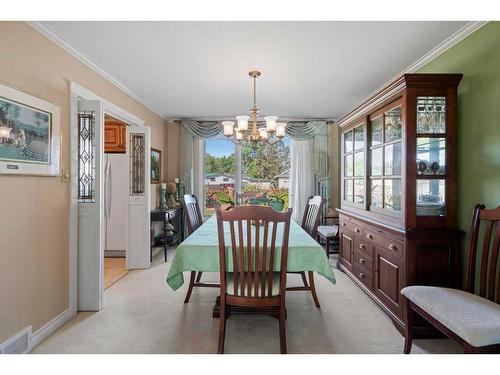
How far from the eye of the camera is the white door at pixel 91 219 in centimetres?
253

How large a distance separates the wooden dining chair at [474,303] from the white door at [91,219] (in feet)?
8.63

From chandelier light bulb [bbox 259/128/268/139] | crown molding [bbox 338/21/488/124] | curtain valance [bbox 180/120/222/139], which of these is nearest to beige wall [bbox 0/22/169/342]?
chandelier light bulb [bbox 259/128/268/139]

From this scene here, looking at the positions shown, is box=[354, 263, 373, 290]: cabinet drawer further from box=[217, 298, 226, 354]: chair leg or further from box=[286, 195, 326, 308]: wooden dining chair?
box=[217, 298, 226, 354]: chair leg

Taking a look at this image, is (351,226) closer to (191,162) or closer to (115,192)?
(191,162)

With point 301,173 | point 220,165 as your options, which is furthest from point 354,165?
point 220,165

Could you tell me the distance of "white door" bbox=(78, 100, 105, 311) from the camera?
99.7 inches

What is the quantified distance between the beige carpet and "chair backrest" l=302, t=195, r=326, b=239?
708 millimetres

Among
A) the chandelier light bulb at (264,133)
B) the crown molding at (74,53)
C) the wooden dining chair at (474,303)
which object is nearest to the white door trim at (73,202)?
the crown molding at (74,53)

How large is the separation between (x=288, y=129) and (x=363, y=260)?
9.48ft

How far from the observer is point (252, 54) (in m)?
2.55

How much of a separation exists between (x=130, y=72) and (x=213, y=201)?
3.00m

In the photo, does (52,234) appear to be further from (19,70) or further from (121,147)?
(121,147)

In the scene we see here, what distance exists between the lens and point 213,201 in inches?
217
